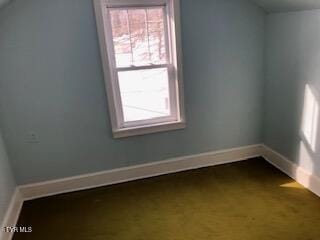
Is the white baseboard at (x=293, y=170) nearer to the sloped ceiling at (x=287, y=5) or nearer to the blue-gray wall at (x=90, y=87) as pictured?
the blue-gray wall at (x=90, y=87)

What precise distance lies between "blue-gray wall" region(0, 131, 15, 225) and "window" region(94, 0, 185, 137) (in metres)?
1.02

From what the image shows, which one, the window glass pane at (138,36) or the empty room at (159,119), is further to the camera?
the window glass pane at (138,36)

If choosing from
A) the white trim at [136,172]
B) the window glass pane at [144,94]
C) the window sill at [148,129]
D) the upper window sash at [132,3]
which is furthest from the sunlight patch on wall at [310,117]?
the upper window sash at [132,3]

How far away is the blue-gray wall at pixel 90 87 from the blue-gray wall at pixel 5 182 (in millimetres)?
103

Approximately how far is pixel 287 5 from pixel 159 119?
1613 millimetres

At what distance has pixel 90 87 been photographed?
249cm

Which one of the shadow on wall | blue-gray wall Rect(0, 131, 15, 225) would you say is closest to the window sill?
blue-gray wall Rect(0, 131, 15, 225)

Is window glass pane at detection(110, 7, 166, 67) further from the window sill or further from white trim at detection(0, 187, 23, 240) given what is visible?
white trim at detection(0, 187, 23, 240)

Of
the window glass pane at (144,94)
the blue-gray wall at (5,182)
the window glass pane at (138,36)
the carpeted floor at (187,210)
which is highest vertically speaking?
the window glass pane at (138,36)

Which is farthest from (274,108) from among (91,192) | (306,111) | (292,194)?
(91,192)

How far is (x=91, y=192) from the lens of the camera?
8.66 feet

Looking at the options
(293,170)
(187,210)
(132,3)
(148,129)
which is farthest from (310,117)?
(132,3)

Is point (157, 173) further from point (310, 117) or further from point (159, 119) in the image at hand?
point (310, 117)

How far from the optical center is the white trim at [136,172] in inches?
103
